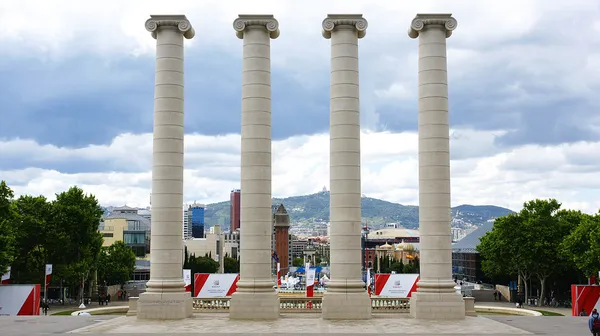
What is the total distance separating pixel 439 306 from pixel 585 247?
204 feet

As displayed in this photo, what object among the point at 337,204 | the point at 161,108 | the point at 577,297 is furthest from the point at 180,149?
the point at 577,297

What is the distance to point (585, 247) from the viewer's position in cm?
10731

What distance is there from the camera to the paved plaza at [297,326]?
47.6m

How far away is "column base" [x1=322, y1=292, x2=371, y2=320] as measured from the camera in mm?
55500

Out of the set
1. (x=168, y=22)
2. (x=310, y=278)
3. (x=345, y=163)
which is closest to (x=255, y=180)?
(x=345, y=163)

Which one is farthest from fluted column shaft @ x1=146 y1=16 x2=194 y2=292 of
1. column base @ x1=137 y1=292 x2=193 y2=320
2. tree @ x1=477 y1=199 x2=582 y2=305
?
tree @ x1=477 y1=199 x2=582 y2=305

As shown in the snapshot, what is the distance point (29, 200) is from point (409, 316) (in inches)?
2982

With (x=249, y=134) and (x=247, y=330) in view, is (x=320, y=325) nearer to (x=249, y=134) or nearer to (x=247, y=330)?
(x=247, y=330)

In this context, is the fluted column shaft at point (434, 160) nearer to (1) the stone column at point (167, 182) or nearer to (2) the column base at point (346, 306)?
(2) the column base at point (346, 306)

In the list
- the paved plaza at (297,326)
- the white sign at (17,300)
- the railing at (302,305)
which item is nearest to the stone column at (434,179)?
the paved plaza at (297,326)

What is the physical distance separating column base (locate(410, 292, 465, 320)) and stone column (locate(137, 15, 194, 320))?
789 inches

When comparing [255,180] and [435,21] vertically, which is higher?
[435,21]

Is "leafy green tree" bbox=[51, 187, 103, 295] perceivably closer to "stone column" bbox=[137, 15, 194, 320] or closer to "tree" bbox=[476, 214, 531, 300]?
"stone column" bbox=[137, 15, 194, 320]

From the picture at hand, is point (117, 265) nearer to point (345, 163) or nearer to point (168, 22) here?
point (168, 22)
